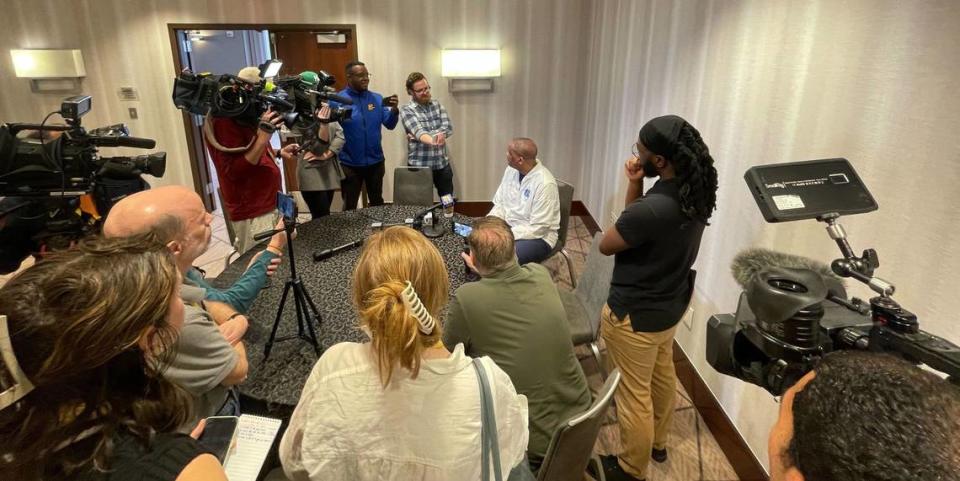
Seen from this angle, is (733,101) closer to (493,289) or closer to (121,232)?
(493,289)

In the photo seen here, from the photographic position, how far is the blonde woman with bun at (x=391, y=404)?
1.04 metres

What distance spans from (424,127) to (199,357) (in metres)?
3.62

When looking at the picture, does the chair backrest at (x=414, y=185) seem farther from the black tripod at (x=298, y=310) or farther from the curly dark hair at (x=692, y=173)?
the curly dark hair at (x=692, y=173)

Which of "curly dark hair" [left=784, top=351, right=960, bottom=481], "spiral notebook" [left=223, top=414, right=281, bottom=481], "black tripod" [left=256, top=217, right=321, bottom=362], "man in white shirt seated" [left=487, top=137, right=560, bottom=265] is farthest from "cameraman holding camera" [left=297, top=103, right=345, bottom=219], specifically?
"curly dark hair" [left=784, top=351, right=960, bottom=481]

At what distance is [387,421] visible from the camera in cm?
106

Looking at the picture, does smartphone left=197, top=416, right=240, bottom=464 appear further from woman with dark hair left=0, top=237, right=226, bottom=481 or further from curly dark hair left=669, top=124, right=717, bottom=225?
curly dark hair left=669, top=124, right=717, bottom=225

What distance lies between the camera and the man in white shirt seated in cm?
312

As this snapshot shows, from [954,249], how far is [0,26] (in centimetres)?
743

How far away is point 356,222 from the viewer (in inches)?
123

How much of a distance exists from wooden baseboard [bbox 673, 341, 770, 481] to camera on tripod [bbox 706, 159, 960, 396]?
132cm

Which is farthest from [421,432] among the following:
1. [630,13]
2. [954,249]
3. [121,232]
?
[630,13]

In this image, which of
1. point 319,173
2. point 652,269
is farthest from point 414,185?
point 652,269

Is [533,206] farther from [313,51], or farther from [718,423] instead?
[313,51]

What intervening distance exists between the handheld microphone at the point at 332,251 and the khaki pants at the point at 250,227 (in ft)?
1.35
